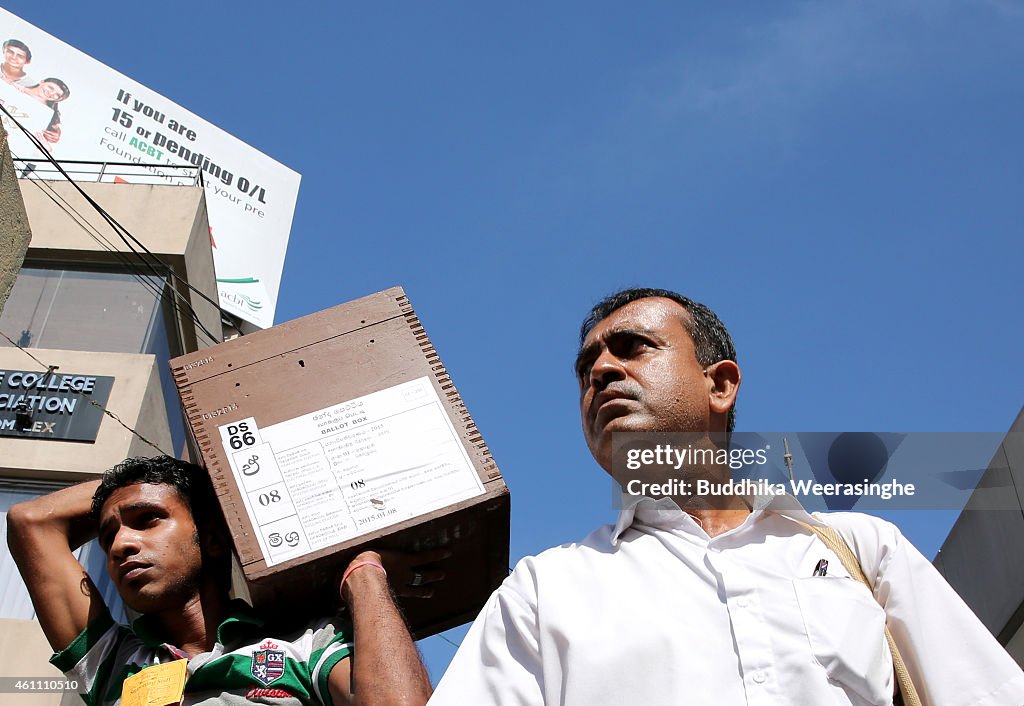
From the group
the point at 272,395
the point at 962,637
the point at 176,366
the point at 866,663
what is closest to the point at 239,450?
the point at 272,395

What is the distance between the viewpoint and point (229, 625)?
257 centimetres

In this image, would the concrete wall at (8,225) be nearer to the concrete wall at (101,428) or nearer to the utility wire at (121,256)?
the concrete wall at (101,428)

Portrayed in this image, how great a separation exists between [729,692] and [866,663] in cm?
29

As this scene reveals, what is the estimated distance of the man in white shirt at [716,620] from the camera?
5.80 feet

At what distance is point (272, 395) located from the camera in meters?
2.65

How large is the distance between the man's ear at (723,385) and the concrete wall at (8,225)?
81.8 inches

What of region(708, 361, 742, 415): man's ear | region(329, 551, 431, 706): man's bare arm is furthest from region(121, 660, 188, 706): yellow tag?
region(708, 361, 742, 415): man's ear

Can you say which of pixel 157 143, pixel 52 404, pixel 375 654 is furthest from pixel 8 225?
pixel 157 143

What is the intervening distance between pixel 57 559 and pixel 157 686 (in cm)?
78

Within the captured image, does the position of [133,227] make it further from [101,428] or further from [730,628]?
[730,628]

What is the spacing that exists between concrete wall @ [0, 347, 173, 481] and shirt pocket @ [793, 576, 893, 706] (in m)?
6.73

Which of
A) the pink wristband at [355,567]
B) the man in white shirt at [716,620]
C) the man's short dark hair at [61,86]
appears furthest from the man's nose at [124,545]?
the man's short dark hair at [61,86]

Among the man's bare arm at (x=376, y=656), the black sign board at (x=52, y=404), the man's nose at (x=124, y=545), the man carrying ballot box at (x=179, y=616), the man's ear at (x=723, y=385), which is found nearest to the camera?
the man's bare arm at (x=376, y=656)

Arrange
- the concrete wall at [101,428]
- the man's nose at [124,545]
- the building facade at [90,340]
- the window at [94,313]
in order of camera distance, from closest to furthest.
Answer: the man's nose at [124,545] → the building facade at [90,340] → the concrete wall at [101,428] → the window at [94,313]
